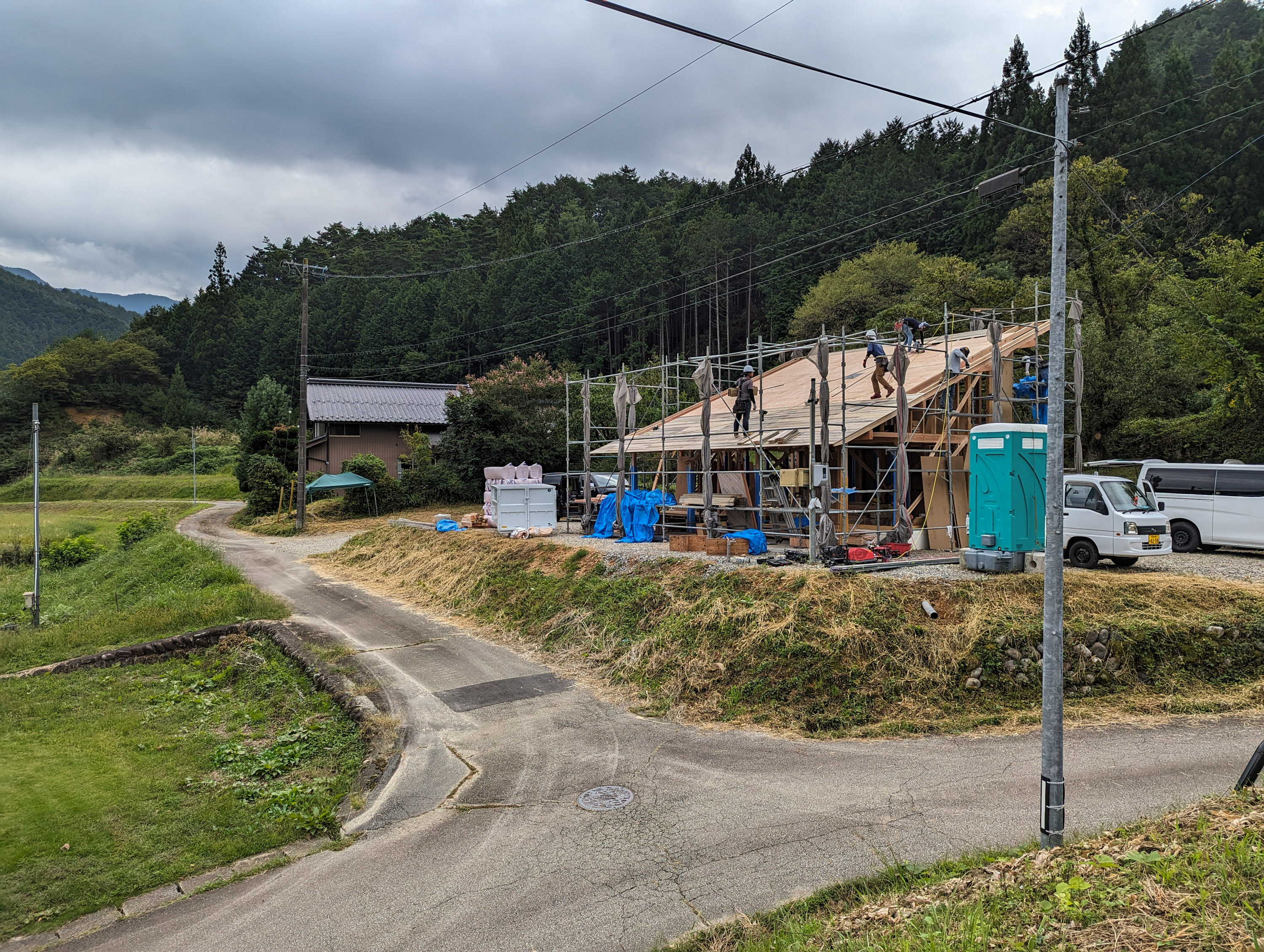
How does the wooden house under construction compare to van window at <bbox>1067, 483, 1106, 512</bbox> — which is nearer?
van window at <bbox>1067, 483, 1106, 512</bbox>

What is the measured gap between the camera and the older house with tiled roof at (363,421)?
41250mm

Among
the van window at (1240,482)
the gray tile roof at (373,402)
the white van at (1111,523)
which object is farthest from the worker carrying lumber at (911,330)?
the gray tile roof at (373,402)

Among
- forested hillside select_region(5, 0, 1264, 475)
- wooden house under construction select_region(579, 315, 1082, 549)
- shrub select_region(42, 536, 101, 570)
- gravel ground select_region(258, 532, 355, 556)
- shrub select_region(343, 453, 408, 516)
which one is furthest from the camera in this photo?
shrub select_region(343, 453, 408, 516)

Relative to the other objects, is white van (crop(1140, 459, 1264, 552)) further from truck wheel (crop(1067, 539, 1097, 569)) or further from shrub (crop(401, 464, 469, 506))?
shrub (crop(401, 464, 469, 506))

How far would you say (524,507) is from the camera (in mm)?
19000

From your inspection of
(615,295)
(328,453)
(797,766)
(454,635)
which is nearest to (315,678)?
(454,635)

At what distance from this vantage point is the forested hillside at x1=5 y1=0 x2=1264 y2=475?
22797mm

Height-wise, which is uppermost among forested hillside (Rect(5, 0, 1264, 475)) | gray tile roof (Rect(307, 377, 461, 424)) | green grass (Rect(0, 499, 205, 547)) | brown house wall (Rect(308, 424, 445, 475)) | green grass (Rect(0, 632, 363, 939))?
forested hillside (Rect(5, 0, 1264, 475))

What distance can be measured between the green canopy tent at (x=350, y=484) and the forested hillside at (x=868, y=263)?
41.5ft

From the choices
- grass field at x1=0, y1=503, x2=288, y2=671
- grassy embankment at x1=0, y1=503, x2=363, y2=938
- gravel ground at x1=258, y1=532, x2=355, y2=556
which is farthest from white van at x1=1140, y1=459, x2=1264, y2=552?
gravel ground at x1=258, y1=532, x2=355, y2=556

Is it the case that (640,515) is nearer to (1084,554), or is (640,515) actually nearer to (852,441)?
(852,441)

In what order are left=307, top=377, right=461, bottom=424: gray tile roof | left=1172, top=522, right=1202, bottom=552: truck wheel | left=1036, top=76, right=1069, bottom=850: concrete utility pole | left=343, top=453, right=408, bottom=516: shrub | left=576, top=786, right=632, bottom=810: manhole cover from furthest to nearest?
1. left=307, top=377, right=461, bottom=424: gray tile roof
2. left=343, top=453, right=408, bottom=516: shrub
3. left=1172, top=522, right=1202, bottom=552: truck wheel
4. left=576, top=786, right=632, bottom=810: manhole cover
5. left=1036, top=76, right=1069, bottom=850: concrete utility pole

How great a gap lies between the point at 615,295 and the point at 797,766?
5181 cm

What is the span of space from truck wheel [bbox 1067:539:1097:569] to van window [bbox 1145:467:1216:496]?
4.99 m
